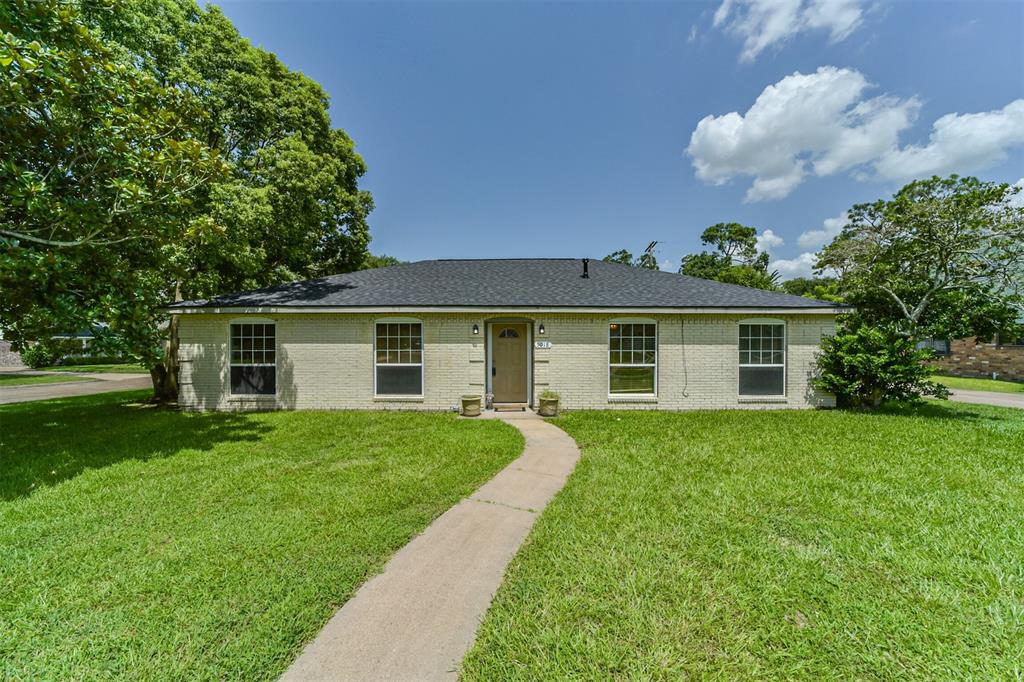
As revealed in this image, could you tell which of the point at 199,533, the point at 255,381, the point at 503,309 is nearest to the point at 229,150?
the point at 255,381

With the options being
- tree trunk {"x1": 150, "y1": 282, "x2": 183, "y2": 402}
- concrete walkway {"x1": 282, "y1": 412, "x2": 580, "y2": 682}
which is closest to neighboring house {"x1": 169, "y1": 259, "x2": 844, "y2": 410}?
tree trunk {"x1": 150, "y1": 282, "x2": 183, "y2": 402}

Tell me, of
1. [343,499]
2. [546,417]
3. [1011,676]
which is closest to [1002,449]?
[1011,676]

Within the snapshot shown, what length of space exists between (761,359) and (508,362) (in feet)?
22.7

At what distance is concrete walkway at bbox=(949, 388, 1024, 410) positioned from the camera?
1086 centimetres

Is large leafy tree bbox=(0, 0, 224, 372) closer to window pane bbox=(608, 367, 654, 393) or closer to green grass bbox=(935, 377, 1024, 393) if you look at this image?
window pane bbox=(608, 367, 654, 393)

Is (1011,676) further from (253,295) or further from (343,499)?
(253,295)

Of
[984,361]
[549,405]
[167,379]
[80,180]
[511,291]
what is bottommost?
[549,405]

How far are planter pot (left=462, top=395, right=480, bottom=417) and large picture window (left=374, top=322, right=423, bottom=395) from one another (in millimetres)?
1422

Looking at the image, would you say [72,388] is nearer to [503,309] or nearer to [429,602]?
[503,309]

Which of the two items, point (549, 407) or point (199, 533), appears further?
point (549, 407)

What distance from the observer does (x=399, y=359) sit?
9.89 metres

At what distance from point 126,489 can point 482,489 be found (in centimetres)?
457

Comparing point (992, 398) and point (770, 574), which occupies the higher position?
point (992, 398)

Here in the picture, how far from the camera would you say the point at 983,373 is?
18.1 m
